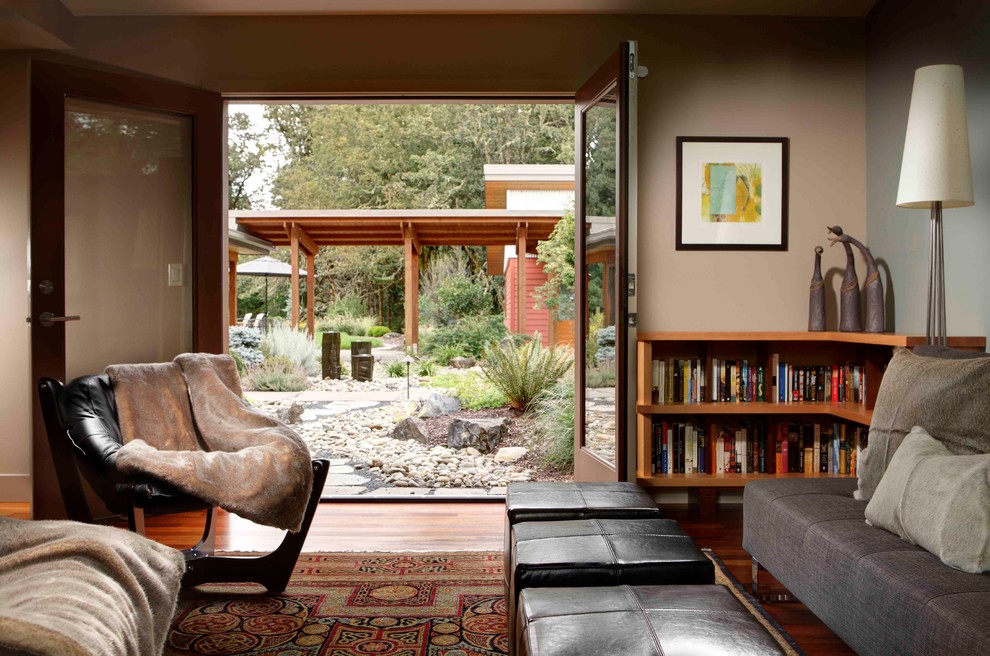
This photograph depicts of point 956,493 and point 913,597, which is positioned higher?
point 956,493

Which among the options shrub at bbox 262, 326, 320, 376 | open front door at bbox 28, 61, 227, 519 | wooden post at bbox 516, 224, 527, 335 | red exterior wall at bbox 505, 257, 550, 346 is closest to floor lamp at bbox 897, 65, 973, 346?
open front door at bbox 28, 61, 227, 519

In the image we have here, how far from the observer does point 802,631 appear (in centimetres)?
260

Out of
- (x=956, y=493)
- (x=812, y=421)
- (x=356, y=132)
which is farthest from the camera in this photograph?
(x=356, y=132)

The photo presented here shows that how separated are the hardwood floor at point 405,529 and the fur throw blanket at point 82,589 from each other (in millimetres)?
1545

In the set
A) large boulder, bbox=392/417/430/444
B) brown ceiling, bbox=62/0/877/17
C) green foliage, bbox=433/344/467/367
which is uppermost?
brown ceiling, bbox=62/0/877/17

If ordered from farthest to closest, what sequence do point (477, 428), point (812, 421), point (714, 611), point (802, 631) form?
1. point (477, 428)
2. point (812, 421)
3. point (802, 631)
4. point (714, 611)

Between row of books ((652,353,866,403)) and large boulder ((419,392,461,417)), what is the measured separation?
152 inches

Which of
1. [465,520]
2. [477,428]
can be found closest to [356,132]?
[477,428]

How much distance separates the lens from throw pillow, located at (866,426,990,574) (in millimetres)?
1907

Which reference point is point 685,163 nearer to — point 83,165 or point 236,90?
point 236,90

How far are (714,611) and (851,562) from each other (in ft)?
1.92

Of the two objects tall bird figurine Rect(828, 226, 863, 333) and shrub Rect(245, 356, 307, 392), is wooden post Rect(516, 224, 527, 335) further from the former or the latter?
tall bird figurine Rect(828, 226, 863, 333)

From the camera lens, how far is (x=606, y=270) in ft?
13.0

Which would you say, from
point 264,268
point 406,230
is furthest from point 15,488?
point 264,268
